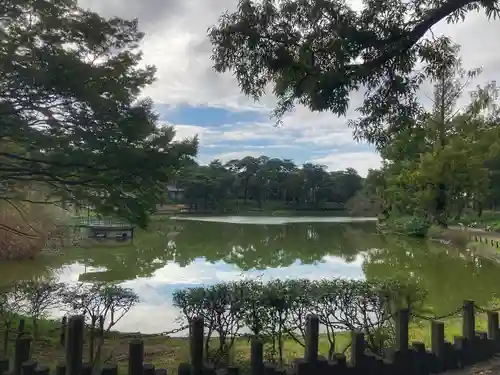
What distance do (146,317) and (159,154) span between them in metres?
3.53

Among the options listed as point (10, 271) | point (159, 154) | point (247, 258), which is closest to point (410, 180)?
point (247, 258)

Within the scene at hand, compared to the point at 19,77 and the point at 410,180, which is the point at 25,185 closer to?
the point at 19,77

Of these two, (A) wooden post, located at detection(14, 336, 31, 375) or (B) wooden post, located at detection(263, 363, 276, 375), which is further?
(B) wooden post, located at detection(263, 363, 276, 375)

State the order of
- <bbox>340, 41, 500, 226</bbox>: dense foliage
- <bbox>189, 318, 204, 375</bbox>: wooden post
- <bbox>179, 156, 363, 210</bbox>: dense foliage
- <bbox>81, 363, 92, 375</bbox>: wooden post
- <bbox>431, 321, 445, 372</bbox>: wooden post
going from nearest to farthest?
1. <bbox>81, 363, 92, 375</bbox>: wooden post
2. <bbox>189, 318, 204, 375</bbox>: wooden post
3. <bbox>431, 321, 445, 372</bbox>: wooden post
4. <bbox>340, 41, 500, 226</bbox>: dense foliage
5. <bbox>179, 156, 363, 210</bbox>: dense foliage

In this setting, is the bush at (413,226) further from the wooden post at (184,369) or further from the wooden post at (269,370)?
the wooden post at (184,369)

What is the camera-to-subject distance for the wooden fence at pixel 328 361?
118 inches

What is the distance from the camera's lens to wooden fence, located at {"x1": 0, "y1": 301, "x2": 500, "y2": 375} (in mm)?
2988

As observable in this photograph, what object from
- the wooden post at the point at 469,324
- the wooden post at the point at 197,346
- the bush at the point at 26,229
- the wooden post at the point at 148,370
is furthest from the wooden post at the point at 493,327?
the bush at the point at 26,229

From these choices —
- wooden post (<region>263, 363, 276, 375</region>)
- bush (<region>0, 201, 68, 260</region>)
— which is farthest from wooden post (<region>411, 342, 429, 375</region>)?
bush (<region>0, 201, 68, 260</region>)

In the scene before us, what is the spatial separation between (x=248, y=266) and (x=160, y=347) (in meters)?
8.15

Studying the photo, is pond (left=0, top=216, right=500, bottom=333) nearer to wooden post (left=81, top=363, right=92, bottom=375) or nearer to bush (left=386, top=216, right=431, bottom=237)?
bush (left=386, top=216, right=431, bottom=237)

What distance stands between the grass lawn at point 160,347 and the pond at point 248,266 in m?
0.97

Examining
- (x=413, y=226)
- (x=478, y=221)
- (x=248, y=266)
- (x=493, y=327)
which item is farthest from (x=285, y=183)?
(x=493, y=327)

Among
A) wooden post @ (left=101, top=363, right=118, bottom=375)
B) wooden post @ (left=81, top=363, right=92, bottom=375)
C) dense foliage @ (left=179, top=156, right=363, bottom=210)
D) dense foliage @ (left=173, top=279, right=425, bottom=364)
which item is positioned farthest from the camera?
dense foliage @ (left=179, top=156, right=363, bottom=210)
